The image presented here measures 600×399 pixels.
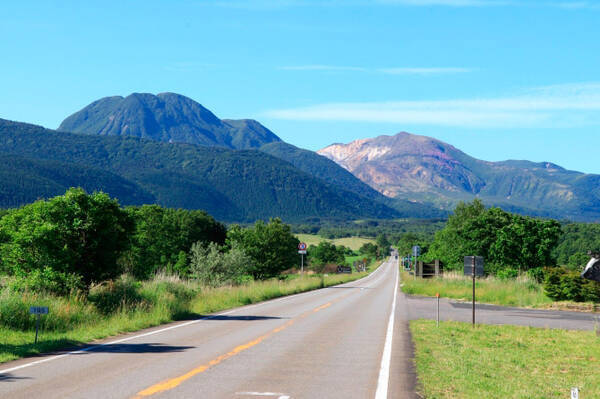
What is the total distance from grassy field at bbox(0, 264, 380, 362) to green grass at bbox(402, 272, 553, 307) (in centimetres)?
1642

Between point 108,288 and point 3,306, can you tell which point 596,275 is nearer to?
point 3,306

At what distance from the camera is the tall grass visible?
15041 millimetres

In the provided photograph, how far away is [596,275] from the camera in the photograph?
1239 centimetres

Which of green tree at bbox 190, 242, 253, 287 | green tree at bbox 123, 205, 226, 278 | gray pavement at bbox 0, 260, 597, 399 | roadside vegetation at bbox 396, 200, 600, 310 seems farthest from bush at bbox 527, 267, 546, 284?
green tree at bbox 123, 205, 226, 278

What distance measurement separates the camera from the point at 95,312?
19297mm

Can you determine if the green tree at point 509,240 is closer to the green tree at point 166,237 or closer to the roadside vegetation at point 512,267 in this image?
the roadside vegetation at point 512,267

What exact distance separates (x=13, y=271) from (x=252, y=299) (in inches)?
560

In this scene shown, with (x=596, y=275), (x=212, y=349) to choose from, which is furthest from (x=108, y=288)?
(x=596, y=275)

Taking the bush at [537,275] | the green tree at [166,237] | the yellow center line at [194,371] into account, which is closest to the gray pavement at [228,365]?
the yellow center line at [194,371]

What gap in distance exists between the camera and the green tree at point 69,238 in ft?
65.4

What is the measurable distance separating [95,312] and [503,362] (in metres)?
11.9

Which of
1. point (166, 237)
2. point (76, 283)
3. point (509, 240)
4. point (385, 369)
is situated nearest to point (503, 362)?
point (385, 369)

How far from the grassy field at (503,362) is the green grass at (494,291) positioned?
14.0 m

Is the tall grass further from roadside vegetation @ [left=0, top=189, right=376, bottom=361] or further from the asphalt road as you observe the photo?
the asphalt road
